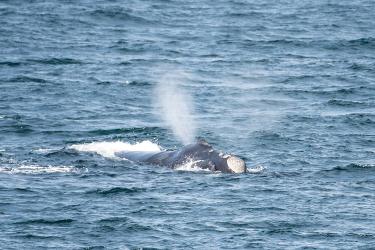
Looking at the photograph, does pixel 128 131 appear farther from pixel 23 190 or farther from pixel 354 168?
pixel 23 190

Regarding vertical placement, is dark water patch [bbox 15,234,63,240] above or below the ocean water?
above

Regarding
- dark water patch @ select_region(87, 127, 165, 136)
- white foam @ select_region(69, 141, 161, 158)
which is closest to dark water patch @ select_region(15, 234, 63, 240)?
white foam @ select_region(69, 141, 161, 158)

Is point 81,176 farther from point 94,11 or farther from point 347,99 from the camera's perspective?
point 94,11

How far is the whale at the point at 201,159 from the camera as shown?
160ft

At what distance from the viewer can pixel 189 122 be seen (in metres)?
63.0

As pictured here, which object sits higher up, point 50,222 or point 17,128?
point 50,222

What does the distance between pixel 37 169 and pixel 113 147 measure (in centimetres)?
625

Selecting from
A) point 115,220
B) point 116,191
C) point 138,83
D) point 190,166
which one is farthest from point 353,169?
point 138,83

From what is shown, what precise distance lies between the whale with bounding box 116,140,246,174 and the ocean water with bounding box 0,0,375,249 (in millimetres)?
526

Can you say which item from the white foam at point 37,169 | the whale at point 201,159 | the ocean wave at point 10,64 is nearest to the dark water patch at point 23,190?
the white foam at point 37,169

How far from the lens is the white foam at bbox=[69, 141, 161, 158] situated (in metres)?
53.6

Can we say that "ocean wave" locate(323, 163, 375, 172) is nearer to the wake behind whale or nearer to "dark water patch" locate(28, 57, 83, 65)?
the wake behind whale

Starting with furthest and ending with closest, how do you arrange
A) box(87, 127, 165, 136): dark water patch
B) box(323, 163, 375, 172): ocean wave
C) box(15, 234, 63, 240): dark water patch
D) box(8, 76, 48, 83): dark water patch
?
box(8, 76, 48, 83): dark water patch
box(87, 127, 165, 136): dark water patch
box(323, 163, 375, 172): ocean wave
box(15, 234, 63, 240): dark water patch

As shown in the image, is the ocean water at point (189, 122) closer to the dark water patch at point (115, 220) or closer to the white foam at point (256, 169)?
the white foam at point (256, 169)
